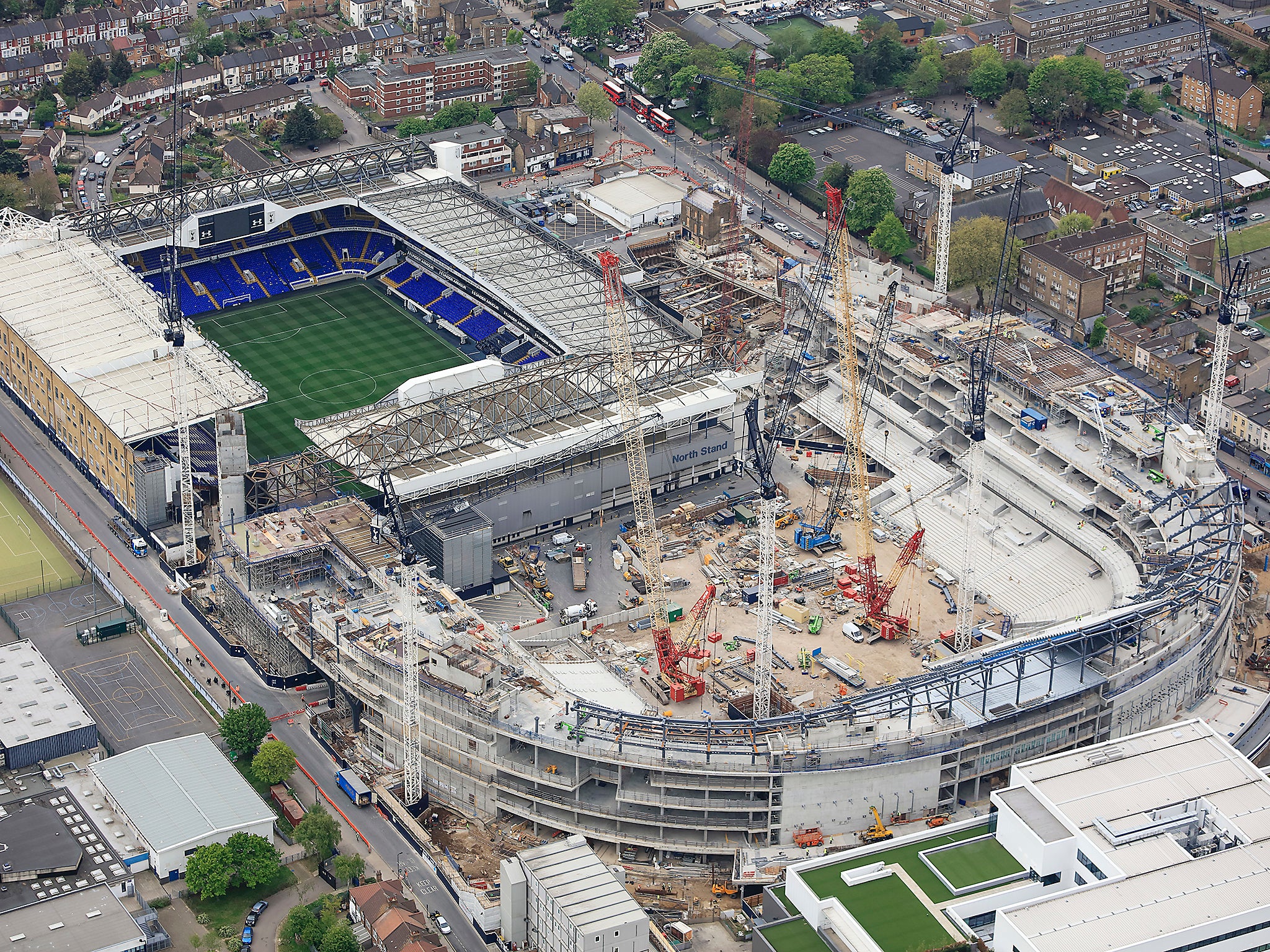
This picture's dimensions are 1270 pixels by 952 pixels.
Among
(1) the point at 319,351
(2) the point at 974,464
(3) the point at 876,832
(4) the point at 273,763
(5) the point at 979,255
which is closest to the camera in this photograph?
(3) the point at 876,832

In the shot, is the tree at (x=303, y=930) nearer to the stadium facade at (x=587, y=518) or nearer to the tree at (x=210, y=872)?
the tree at (x=210, y=872)

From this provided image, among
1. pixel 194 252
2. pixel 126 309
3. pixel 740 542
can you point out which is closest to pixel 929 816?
pixel 740 542

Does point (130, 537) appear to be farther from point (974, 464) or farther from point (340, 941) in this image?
Result: point (974, 464)

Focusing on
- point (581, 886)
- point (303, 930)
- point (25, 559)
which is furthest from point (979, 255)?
point (303, 930)

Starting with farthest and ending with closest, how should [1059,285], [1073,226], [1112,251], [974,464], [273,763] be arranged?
[1073,226]
[1112,251]
[1059,285]
[974,464]
[273,763]

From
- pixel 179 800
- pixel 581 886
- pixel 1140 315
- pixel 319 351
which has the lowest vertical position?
pixel 179 800

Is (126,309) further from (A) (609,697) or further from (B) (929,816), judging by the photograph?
(B) (929,816)

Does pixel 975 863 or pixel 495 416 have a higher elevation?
pixel 495 416

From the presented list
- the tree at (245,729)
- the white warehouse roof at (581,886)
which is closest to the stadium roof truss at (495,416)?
the tree at (245,729)
